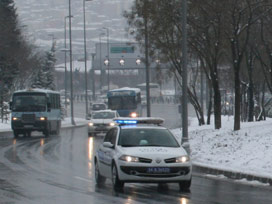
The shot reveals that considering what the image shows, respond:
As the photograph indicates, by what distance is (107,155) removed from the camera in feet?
56.5

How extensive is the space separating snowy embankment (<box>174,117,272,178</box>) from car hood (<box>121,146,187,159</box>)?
2951 mm

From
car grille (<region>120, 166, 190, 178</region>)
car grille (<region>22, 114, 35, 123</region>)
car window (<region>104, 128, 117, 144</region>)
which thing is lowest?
car grille (<region>120, 166, 190, 178</region>)

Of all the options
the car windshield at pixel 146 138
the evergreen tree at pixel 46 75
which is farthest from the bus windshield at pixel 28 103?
the evergreen tree at pixel 46 75

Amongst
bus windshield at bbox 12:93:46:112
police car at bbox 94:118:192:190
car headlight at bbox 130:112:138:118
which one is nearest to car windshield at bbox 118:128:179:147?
police car at bbox 94:118:192:190

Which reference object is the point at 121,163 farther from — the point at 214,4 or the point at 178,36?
the point at 178,36

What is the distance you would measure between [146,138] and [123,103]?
4112 cm

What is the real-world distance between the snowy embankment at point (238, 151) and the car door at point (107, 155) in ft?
12.3

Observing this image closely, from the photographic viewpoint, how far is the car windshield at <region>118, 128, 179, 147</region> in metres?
17.1

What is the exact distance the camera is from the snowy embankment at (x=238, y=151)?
20109 mm

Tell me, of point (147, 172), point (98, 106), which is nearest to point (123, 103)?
point (98, 106)

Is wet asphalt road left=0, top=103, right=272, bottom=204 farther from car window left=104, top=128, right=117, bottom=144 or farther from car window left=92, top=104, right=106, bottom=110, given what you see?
car window left=92, top=104, right=106, bottom=110

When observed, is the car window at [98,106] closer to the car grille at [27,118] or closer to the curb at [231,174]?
the car grille at [27,118]

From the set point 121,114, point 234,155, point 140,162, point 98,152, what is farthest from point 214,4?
point 121,114

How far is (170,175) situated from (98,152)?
3.04 m
